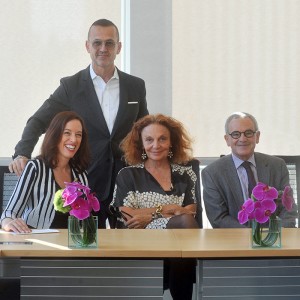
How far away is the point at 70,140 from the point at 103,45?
2.96 ft

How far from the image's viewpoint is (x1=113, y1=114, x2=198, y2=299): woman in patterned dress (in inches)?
180

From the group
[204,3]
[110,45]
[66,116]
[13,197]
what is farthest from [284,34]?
[13,197]

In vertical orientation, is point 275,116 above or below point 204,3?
below

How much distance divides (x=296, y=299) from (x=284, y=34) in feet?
11.3

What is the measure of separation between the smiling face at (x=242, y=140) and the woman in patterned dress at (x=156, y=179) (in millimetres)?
298

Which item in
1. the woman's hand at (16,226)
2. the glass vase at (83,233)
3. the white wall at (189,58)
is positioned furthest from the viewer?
the white wall at (189,58)

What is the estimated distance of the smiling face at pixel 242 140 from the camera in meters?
4.89

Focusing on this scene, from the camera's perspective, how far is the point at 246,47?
625 centimetres

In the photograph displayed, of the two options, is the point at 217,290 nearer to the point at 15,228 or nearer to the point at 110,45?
the point at 15,228

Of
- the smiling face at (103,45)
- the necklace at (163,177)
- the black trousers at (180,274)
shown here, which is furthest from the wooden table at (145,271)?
the smiling face at (103,45)

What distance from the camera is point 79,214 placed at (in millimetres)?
3348

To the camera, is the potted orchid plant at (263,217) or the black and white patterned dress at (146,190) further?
the black and white patterned dress at (146,190)

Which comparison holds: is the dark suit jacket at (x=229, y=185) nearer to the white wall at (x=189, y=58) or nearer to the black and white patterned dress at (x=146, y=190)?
the black and white patterned dress at (x=146, y=190)

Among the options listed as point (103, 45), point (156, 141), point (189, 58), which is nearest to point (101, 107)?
point (103, 45)
